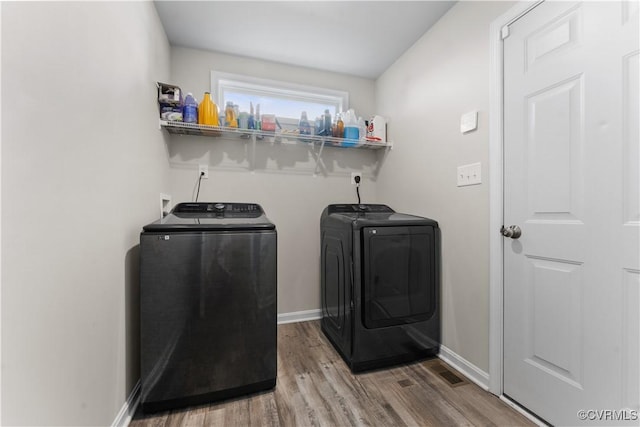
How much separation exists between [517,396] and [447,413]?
15.5 inches

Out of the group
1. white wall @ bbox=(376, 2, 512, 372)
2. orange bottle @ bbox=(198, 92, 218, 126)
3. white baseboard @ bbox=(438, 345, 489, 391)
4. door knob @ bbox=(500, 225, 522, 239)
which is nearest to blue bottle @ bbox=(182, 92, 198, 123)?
orange bottle @ bbox=(198, 92, 218, 126)

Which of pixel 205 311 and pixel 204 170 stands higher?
pixel 204 170

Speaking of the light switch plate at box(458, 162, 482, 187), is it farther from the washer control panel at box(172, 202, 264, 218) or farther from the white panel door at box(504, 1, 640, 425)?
the washer control panel at box(172, 202, 264, 218)

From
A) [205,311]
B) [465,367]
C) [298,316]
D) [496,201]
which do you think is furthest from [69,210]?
[465,367]

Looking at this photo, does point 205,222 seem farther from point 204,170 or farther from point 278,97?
point 278,97

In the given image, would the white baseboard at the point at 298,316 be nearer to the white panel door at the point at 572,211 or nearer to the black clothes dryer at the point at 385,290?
the black clothes dryer at the point at 385,290

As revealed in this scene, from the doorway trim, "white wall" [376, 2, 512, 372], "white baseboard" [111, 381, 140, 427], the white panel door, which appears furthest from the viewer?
"white wall" [376, 2, 512, 372]

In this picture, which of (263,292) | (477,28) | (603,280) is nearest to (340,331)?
(263,292)

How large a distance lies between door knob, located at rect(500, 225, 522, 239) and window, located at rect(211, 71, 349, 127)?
71.7 inches

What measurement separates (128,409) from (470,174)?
2.25 m

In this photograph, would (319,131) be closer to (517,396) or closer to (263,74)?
(263,74)

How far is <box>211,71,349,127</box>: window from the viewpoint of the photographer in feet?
7.91

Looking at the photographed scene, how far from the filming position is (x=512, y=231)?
57.1 inches

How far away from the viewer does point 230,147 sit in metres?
2.38
